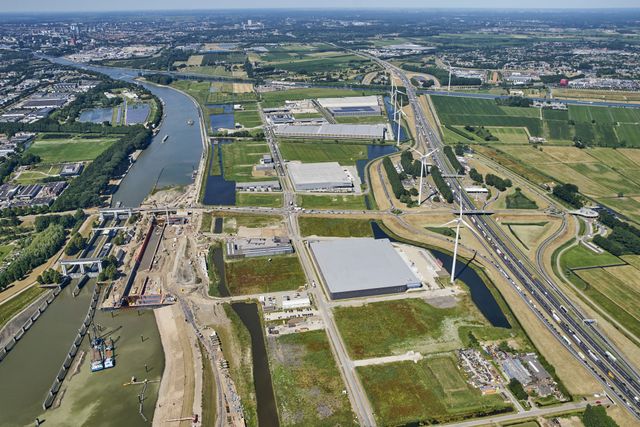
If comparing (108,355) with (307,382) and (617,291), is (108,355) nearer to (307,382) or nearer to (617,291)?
(307,382)

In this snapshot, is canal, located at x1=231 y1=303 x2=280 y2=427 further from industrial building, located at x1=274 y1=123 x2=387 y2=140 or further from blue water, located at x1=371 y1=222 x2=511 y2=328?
industrial building, located at x1=274 y1=123 x2=387 y2=140

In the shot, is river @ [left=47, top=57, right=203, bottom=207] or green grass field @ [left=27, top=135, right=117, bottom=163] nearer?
river @ [left=47, top=57, right=203, bottom=207]

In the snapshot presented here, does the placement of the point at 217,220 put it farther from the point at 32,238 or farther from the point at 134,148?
the point at 134,148

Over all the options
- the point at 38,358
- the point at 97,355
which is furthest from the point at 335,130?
the point at 38,358

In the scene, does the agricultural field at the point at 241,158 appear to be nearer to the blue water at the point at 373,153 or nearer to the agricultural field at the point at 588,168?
the blue water at the point at 373,153

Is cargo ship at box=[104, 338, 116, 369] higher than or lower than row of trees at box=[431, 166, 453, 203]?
lower

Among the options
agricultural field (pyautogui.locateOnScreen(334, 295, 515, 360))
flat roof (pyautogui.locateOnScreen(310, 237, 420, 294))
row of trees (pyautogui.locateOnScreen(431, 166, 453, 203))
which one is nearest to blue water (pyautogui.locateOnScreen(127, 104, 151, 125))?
row of trees (pyautogui.locateOnScreen(431, 166, 453, 203))
